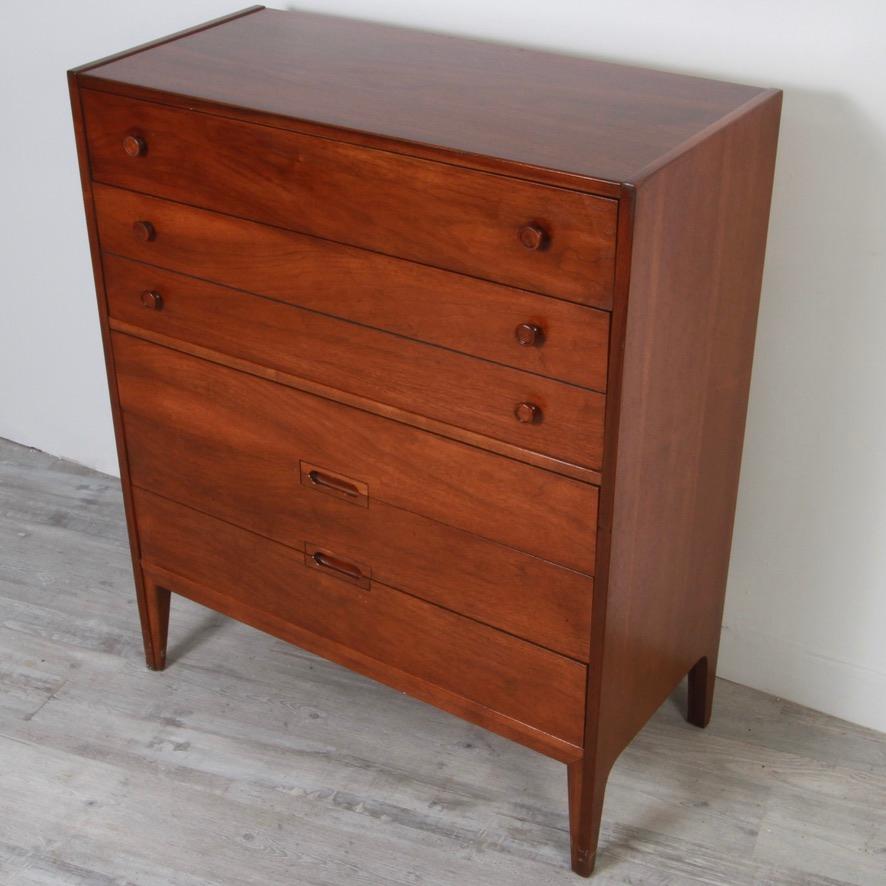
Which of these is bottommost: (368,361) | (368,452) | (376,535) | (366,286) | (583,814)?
(583,814)

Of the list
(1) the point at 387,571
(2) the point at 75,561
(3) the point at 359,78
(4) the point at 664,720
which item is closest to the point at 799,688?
(4) the point at 664,720

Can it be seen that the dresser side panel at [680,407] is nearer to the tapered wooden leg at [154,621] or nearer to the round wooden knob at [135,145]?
the round wooden knob at [135,145]

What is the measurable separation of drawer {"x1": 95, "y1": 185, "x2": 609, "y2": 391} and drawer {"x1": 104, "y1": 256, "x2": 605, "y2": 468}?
0.02 m

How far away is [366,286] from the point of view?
1.66 metres

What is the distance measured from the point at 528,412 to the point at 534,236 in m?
0.23

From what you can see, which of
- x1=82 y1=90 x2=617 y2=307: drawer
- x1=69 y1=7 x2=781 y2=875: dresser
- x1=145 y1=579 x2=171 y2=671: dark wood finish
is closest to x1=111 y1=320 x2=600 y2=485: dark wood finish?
x1=69 y1=7 x2=781 y2=875: dresser

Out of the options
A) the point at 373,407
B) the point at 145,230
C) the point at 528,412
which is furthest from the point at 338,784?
the point at 145,230

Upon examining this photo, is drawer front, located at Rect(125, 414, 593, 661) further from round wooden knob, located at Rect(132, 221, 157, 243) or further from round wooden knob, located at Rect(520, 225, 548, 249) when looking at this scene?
round wooden knob, located at Rect(520, 225, 548, 249)

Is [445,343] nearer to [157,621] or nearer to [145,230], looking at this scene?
[145,230]

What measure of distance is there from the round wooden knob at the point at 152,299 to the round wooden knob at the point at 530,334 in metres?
0.62

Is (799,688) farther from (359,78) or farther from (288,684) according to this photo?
(359,78)

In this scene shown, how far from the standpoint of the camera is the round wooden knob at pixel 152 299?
1.89 meters

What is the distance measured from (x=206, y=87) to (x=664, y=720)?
124cm

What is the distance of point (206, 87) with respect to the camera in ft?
5.61
